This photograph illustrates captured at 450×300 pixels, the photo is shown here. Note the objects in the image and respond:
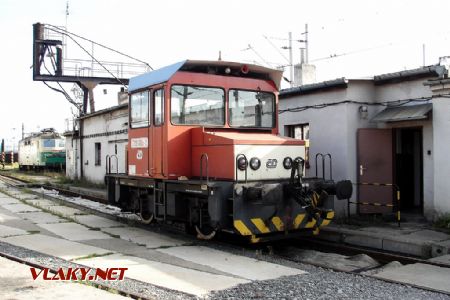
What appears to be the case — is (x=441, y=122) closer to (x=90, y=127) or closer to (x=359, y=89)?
(x=359, y=89)

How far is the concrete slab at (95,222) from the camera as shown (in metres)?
10.8

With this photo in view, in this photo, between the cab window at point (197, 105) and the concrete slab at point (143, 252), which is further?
the cab window at point (197, 105)

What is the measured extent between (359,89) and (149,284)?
24.4 feet

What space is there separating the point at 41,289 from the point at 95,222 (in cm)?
615

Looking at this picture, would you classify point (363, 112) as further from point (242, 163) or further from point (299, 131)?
point (242, 163)

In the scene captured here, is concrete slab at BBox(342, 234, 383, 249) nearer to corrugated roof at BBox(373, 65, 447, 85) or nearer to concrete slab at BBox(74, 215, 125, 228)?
corrugated roof at BBox(373, 65, 447, 85)

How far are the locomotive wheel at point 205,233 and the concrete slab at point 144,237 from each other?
1.06 feet

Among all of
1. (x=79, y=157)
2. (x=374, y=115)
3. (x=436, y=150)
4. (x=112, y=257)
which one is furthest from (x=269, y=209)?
(x=79, y=157)

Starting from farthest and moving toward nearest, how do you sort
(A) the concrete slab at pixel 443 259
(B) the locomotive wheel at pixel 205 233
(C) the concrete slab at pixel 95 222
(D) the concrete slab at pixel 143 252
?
1. (C) the concrete slab at pixel 95 222
2. (B) the locomotive wheel at pixel 205 233
3. (A) the concrete slab at pixel 443 259
4. (D) the concrete slab at pixel 143 252

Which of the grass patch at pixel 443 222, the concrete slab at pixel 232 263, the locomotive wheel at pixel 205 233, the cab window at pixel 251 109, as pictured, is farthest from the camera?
the grass patch at pixel 443 222

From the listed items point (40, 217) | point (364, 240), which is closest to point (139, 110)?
point (40, 217)

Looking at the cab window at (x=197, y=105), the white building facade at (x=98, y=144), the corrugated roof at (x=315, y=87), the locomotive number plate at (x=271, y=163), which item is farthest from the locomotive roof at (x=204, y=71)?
the white building facade at (x=98, y=144)

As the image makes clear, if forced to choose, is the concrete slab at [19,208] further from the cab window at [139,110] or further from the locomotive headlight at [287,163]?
the locomotive headlight at [287,163]


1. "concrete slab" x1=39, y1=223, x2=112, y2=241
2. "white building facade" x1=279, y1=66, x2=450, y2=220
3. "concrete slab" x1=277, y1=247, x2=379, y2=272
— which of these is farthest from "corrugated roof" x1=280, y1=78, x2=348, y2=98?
"concrete slab" x1=39, y1=223, x2=112, y2=241
